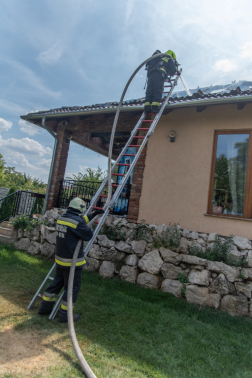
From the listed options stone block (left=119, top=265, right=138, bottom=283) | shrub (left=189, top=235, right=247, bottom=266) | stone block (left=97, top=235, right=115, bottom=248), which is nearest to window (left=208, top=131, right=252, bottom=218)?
shrub (left=189, top=235, right=247, bottom=266)

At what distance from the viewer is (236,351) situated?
127 inches

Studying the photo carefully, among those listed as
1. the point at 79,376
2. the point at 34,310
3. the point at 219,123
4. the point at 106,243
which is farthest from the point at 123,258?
the point at 219,123

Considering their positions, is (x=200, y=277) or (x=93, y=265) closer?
(x=200, y=277)

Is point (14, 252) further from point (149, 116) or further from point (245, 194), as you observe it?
point (245, 194)

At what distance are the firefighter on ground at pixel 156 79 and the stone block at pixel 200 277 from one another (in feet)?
11.7

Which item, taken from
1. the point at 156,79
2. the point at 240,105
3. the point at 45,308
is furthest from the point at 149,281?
the point at 156,79

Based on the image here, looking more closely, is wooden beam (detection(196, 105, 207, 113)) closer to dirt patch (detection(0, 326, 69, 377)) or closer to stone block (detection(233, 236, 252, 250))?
stone block (detection(233, 236, 252, 250))

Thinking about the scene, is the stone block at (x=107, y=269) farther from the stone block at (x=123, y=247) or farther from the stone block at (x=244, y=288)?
the stone block at (x=244, y=288)

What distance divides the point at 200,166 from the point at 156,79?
227 centimetres

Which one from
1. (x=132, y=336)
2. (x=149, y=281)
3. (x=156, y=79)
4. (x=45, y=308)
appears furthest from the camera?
(x=156, y=79)

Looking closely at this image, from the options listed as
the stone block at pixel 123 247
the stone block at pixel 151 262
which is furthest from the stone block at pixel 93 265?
the stone block at pixel 151 262

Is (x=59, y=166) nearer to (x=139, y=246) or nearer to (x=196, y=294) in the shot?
(x=139, y=246)

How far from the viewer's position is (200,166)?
6.03 m

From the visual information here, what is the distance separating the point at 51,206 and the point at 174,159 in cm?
424
